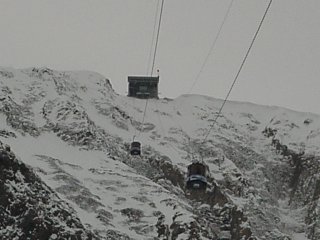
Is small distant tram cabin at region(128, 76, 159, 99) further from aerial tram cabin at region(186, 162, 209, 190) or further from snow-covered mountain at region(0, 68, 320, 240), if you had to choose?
aerial tram cabin at region(186, 162, 209, 190)

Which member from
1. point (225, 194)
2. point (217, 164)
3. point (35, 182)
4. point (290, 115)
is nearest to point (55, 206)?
point (35, 182)

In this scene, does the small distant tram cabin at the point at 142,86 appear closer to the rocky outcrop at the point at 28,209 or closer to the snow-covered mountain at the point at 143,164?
the snow-covered mountain at the point at 143,164

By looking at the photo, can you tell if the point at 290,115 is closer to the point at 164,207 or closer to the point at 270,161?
the point at 270,161

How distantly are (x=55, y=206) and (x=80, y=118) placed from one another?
38.0 meters

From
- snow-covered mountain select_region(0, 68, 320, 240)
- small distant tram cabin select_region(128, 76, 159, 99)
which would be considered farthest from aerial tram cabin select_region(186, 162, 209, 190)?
small distant tram cabin select_region(128, 76, 159, 99)

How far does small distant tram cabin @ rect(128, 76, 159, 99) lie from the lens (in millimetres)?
107562

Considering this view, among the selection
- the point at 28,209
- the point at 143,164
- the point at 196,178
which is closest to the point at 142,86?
the point at 143,164

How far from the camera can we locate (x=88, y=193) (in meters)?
61.0

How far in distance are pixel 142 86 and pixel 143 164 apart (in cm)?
3155

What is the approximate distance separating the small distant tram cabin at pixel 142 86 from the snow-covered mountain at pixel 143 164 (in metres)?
2.62

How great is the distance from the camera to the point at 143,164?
7825 centimetres

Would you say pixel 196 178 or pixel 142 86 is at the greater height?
pixel 142 86

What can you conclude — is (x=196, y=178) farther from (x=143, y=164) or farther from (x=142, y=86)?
(x=142, y=86)

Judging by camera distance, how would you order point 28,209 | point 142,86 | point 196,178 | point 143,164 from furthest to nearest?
point 142,86 < point 143,164 < point 28,209 < point 196,178
